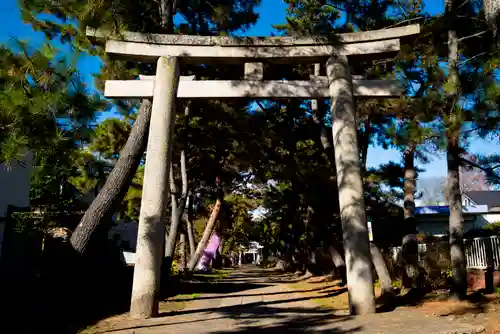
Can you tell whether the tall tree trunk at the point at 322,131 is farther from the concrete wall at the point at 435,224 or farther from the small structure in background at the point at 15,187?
the concrete wall at the point at 435,224

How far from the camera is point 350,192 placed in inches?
269

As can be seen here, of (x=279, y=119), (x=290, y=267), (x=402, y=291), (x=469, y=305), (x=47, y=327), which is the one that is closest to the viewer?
(x=47, y=327)

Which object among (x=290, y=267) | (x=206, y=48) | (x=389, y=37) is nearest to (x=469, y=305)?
(x=389, y=37)

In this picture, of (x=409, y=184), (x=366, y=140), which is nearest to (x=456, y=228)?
(x=409, y=184)

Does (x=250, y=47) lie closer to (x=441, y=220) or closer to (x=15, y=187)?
(x=15, y=187)

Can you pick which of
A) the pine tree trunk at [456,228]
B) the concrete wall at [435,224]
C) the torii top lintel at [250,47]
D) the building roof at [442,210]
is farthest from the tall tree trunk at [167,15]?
the concrete wall at [435,224]

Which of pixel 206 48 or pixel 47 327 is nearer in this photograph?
pixel 47 327

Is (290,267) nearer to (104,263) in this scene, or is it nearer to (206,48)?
(104,263)

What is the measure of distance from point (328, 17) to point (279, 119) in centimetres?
355

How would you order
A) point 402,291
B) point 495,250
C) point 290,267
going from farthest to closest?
1. point 290,267
2. point 402,291
3. point 495,250

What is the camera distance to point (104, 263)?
392 inches

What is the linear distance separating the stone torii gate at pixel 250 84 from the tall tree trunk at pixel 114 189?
151cm

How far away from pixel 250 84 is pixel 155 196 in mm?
2578

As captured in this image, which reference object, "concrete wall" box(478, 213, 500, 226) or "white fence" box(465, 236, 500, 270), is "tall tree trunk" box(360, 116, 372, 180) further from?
"concrete wall" box(478, 213, 500, 226)
